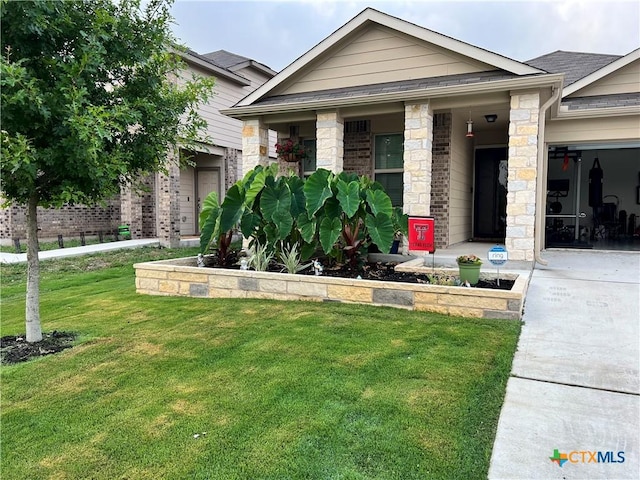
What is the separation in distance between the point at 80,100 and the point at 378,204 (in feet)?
12.1

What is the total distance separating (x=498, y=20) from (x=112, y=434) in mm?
12449

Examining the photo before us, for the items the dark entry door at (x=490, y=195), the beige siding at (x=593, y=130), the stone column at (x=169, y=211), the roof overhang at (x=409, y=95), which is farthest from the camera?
the stone column at (x=169, y=211)

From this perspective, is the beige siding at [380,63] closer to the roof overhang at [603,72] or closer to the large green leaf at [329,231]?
the roof overhang at [603,72]

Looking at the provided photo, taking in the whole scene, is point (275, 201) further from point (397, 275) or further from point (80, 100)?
point (80, 100)

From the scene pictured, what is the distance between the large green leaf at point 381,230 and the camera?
18.6ft

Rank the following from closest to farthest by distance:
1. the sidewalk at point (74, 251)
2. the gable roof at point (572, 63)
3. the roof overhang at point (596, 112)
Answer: the roof overhang at point (596, 112) → the sidewalk at point (74, 251) → the gable roof at point (572, 63)

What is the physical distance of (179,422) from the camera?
2547 mm

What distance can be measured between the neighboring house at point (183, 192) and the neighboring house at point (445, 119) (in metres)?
2.13

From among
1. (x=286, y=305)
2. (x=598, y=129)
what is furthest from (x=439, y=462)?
(x=598, y=129)

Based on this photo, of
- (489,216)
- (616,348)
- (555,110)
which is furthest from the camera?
(489,216)

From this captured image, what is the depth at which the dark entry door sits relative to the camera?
34.4 ft

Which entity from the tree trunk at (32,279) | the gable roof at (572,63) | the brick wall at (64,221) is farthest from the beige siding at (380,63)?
the tree trunk at (32,279)

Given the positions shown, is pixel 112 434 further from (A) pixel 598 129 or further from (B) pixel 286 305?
(A) pixel 598 129

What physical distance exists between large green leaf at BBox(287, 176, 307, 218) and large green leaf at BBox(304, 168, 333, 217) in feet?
0.69
